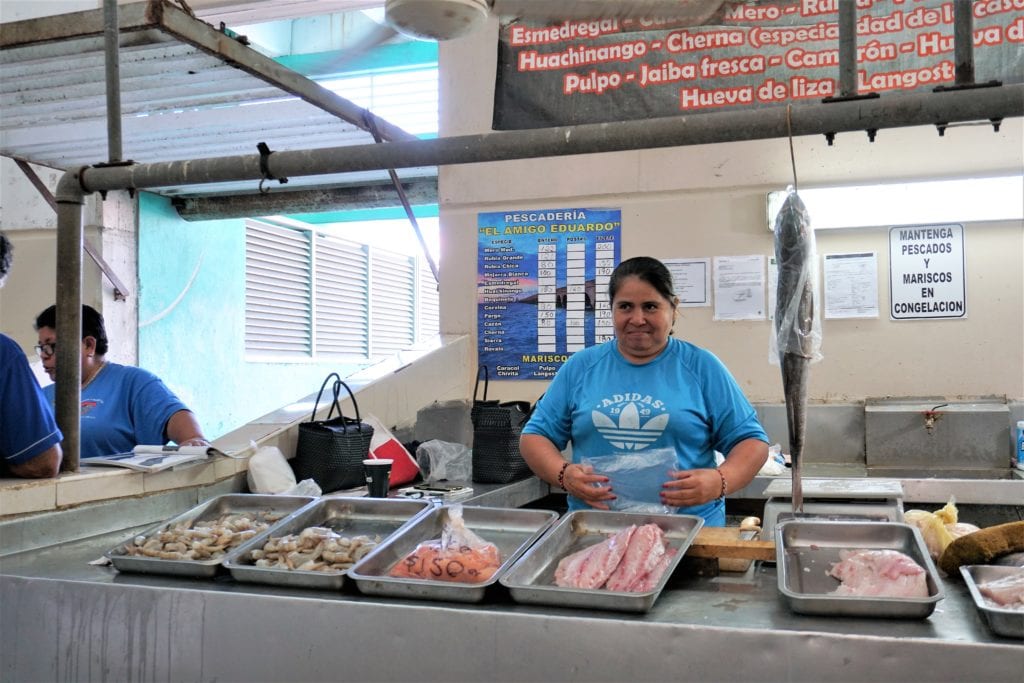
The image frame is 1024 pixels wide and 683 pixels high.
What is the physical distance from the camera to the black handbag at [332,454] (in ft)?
11.2

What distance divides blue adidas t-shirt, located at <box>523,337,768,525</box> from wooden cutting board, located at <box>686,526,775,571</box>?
51cm

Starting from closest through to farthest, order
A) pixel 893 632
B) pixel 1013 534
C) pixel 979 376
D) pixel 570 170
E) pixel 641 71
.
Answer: pixel 893 632 < pixel 1013 534 < pixel 979 376 < pixel 641 71 < pixel 570 170

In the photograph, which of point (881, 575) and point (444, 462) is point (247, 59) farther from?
point (881, 575)

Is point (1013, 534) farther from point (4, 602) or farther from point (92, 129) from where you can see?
point (92, 129)

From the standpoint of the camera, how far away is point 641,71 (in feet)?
14.0

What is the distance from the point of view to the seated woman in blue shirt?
11.1ft

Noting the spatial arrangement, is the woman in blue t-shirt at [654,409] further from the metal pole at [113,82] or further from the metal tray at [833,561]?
the metal pole at [113,82]

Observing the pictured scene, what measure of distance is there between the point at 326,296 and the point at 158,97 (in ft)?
16.5

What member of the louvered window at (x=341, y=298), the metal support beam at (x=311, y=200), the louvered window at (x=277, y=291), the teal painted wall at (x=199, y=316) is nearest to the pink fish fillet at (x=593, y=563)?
the metal support beam at (x=311, y=200)

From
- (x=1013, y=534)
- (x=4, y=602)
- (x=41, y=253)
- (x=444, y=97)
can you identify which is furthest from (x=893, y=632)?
(x=41, y=253)

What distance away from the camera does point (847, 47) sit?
6.11 ft

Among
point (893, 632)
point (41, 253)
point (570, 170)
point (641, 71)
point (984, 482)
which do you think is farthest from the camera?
point (41, 253)

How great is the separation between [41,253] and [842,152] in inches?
210

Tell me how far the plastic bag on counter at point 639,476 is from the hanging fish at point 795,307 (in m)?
0.41
